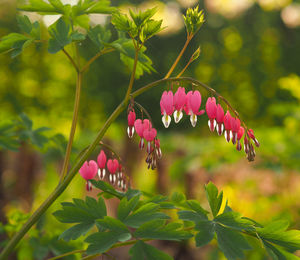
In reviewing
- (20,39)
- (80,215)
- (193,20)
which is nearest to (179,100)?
(193,20)

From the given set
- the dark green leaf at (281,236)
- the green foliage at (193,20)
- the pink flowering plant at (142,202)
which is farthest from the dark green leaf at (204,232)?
the green foliage at (193,20)

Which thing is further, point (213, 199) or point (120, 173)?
point (120, 173)

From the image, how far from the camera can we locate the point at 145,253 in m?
0.94

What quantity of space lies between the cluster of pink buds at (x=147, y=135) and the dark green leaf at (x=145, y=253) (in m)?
0.23

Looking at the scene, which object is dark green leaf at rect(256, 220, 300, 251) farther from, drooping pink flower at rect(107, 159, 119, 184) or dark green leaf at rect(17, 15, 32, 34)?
dark green leaf at rect(17, 15, 32, 34)

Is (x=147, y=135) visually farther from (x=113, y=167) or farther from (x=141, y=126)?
(x=113, y=167)

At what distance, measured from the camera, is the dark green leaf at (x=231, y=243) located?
35.0 inches

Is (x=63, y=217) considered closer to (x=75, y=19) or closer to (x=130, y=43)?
(x=130, y=43)

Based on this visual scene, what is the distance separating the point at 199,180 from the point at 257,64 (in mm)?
2555

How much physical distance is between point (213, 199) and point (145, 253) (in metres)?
0.26

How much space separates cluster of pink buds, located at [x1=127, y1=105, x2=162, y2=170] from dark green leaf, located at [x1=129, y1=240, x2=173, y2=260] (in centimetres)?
23

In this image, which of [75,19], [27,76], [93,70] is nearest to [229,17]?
[93,70]

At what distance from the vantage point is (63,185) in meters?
1.04

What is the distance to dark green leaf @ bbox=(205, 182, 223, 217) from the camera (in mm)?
1040
